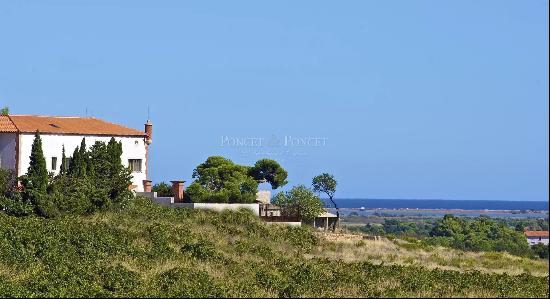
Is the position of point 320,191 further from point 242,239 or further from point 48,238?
point 48,238

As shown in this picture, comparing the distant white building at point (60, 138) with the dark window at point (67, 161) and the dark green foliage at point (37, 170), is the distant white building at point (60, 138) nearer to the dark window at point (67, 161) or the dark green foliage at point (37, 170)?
the dark window at point (67, 161)

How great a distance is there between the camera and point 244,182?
57.2m

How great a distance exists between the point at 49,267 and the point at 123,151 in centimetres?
2189

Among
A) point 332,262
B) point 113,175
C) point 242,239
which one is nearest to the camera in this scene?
point 332,262

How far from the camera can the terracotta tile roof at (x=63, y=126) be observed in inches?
2063

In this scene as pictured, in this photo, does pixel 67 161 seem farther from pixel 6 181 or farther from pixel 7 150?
pixel 6 181

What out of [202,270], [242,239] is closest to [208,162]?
[242,239]

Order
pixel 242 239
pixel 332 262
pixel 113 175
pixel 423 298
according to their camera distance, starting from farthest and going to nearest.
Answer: pixel 113 175
pixel 242 239
pixel 332 262
pixel 423 298

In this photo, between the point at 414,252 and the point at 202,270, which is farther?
the point at 414,252

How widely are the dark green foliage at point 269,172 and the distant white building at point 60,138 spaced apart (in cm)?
799

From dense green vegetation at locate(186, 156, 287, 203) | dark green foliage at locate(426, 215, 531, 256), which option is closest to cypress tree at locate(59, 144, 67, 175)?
dense green vegetation at locate(186, 156, 287, 203)

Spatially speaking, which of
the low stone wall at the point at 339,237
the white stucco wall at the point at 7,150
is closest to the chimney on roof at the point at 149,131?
the white stucco wall at the point at 7,150

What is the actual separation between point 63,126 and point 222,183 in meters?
10.7

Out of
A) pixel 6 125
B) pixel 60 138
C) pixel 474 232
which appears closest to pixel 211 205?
pixel 60 138
